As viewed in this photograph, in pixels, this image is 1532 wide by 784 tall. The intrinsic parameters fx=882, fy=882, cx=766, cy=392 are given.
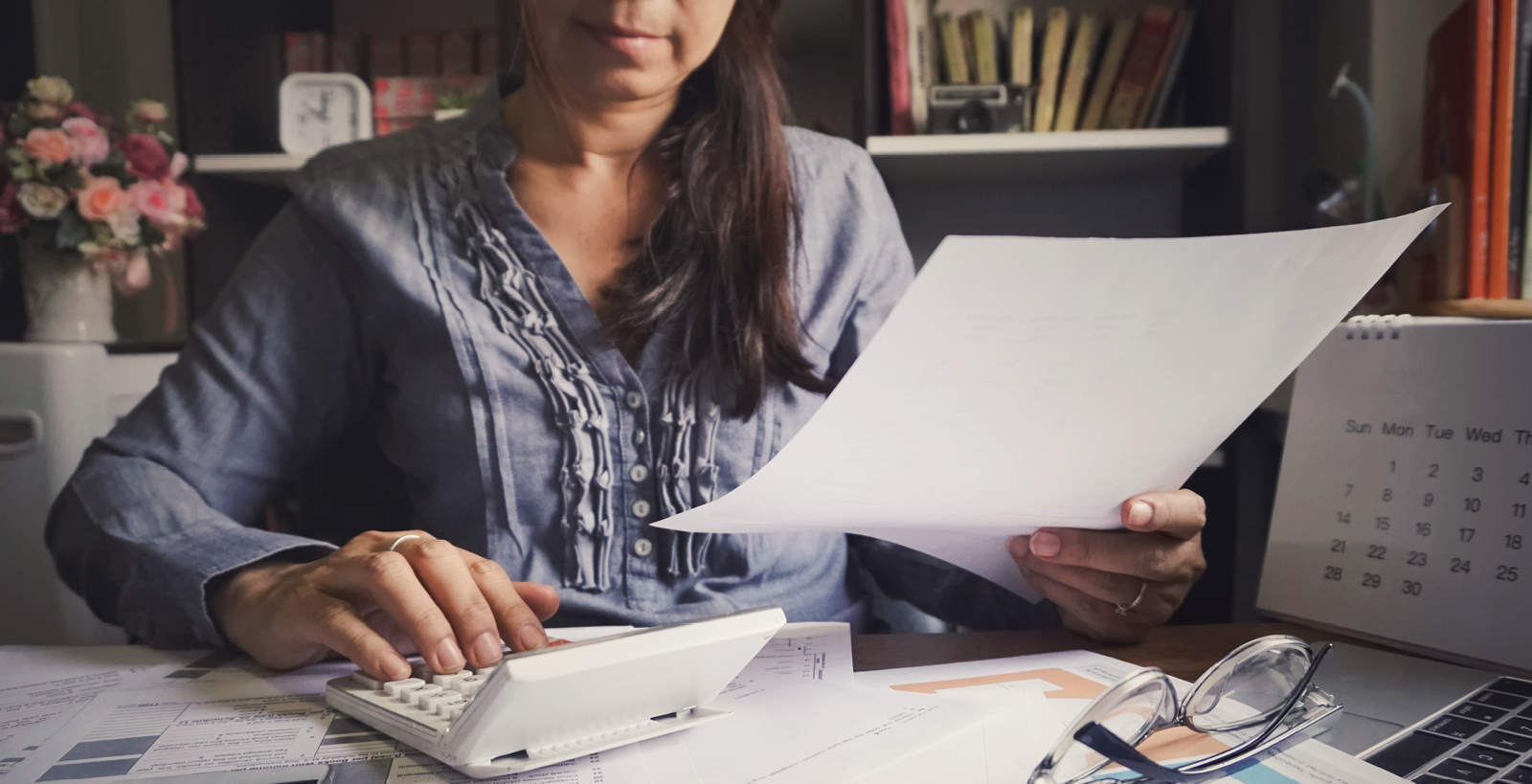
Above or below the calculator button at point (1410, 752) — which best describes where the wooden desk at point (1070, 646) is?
below

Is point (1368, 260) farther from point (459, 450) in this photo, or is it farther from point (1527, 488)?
point (459, 450)

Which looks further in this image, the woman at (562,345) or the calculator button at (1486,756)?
the woman at (562,345)

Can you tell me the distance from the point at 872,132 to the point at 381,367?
732mm

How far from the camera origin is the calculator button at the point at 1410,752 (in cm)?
32

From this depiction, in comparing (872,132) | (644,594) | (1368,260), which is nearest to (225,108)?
(872,132)

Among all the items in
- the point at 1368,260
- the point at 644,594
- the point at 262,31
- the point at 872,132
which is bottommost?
the point at 644,594

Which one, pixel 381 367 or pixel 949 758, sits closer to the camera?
pixel 949 758

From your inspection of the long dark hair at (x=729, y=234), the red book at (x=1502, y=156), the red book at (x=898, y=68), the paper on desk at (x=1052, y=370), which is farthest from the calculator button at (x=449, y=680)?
the red book at (x=898, y=68)

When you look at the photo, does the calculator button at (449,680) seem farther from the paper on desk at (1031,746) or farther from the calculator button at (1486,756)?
the calculator button at (1486,756)

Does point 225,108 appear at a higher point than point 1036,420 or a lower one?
higher

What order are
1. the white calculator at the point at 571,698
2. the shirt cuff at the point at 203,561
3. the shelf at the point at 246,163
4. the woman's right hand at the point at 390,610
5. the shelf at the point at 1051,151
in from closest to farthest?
1. the white calculator at the point at 571,698
2. the woman's right hand at the point at 390,610
3. the shirt cuff at the point at 203,561
4. the shelf at the point at 1051,151
5. the shelf at the point at 246,163

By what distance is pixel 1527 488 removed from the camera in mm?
431

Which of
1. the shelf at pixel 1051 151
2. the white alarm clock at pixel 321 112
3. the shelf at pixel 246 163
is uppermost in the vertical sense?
the white alarm clock at pixel 321 112

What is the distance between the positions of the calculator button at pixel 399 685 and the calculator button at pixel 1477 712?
1.45ft
